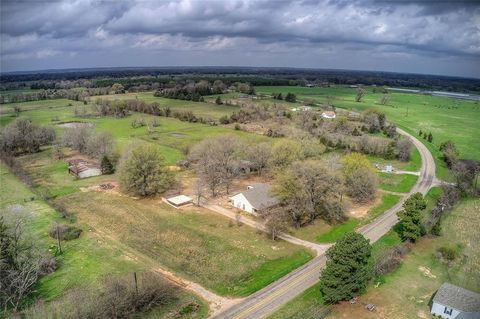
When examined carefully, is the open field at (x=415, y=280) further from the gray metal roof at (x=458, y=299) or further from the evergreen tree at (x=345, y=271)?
the gray metal roof at (x=458, y=299)

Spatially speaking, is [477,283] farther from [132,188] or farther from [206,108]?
[206,108]

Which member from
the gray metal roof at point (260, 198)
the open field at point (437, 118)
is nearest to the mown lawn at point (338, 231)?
the gray metal roof at point (260, 198)

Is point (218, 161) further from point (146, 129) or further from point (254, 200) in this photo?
point (146, 129)

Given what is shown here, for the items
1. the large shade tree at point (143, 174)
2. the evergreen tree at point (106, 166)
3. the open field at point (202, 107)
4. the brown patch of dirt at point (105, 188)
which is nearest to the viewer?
the large shade tree at point (143, 174)

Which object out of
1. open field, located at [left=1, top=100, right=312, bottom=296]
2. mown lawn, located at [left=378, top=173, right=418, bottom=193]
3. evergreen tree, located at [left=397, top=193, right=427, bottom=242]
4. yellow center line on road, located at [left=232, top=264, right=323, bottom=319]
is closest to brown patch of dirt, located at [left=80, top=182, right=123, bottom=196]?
open field, located at [left=1, top=100, right=312, bottom=296]

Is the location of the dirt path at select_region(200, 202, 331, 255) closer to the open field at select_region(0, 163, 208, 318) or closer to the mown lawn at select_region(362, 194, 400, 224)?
the mown lawn at select_region(362, 194, 400, 224)

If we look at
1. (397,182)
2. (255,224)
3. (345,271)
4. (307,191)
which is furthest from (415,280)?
(397,182)
